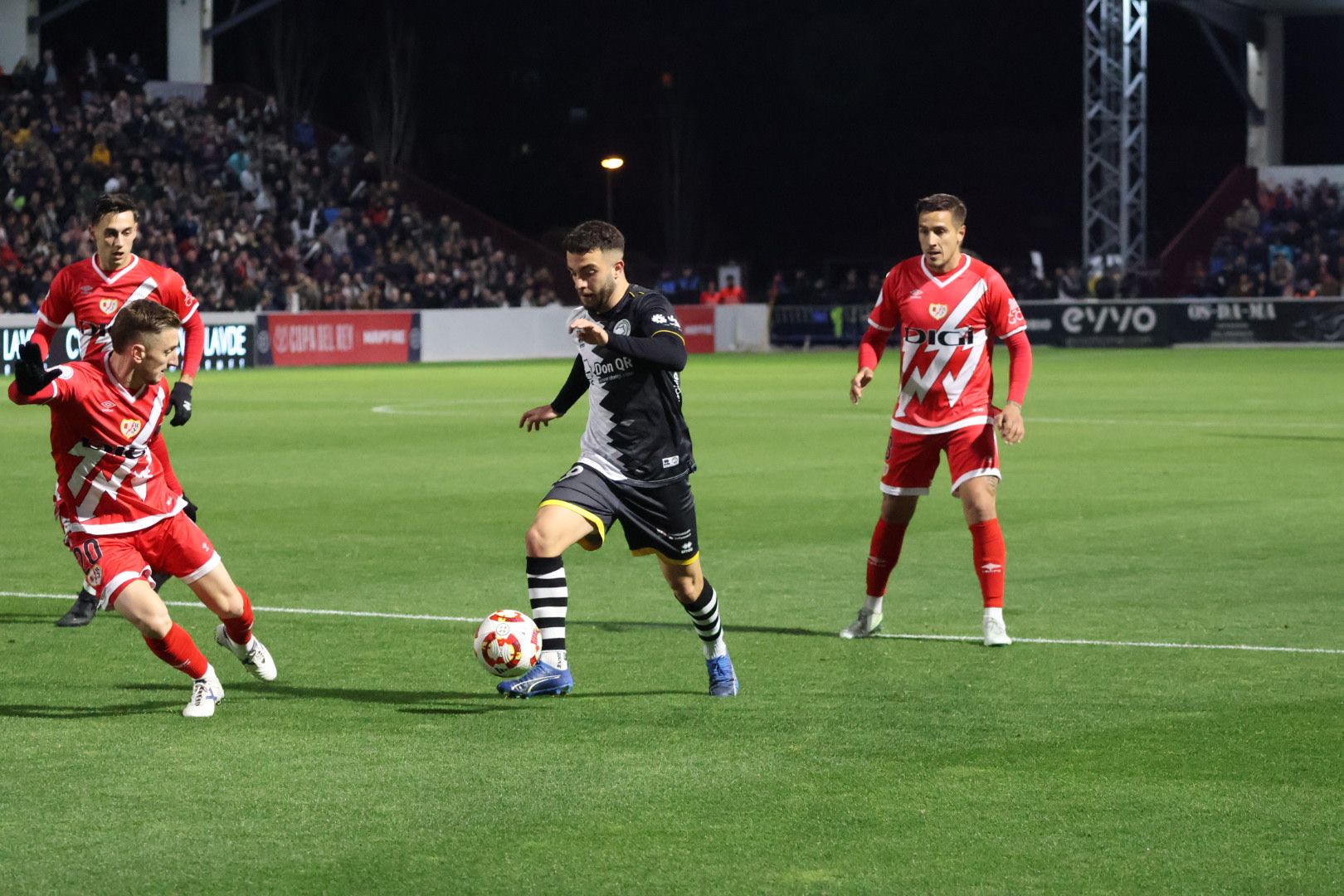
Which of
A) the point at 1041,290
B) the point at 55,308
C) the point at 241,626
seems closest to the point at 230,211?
the point at 1041,290

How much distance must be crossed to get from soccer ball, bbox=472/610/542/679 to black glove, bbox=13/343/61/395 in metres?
1.88

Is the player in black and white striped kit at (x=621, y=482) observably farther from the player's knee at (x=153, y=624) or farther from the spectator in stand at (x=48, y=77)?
the spectator in stand at (x=48, y=77)

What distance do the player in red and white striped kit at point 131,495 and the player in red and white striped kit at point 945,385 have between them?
10.5 feet

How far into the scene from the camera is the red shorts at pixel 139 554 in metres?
7.39

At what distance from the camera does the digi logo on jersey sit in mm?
9672

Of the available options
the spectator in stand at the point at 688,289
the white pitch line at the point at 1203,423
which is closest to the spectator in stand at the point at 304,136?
the spectator in stand at the point at 688,289

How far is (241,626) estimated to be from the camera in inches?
313

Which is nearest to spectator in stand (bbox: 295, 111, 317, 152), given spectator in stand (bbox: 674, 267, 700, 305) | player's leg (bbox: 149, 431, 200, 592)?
spectator in stand (bbox: 674, 267, 700, 305)

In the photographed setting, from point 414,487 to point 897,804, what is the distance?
36.4 feet

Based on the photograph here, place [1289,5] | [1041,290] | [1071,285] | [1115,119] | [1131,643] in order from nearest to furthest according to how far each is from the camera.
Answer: [1131,643]
[1115,119]
[1071,285]
[1041,290]
[1289,5]

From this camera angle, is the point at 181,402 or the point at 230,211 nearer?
the point at 181,402

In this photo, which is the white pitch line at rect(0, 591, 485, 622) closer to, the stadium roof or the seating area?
the seating area

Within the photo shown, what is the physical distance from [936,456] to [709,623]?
7.36ft

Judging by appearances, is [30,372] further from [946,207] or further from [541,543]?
Result: [946,207]
